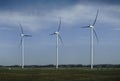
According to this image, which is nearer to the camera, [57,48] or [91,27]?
[91,27]

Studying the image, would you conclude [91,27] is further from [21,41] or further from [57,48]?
[21,41]

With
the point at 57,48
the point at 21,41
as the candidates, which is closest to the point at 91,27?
the point at 57,48

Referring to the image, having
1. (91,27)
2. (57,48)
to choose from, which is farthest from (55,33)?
(91,27)

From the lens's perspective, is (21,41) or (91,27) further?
(21,41)

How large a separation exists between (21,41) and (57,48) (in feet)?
51.7

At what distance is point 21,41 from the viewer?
12225 centimetres

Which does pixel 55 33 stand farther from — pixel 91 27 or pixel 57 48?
pixel 91 27

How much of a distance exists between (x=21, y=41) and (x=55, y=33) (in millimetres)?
12726

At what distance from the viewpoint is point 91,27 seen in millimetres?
106438

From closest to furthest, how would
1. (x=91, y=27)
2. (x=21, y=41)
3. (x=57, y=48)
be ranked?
(x=91, y=27) < (x=57, y=48) < (x=21, y=41)

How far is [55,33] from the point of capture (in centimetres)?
12031

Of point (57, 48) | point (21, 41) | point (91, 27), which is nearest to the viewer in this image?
point (91, 27)

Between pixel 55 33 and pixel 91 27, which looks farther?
pixel 55 33
